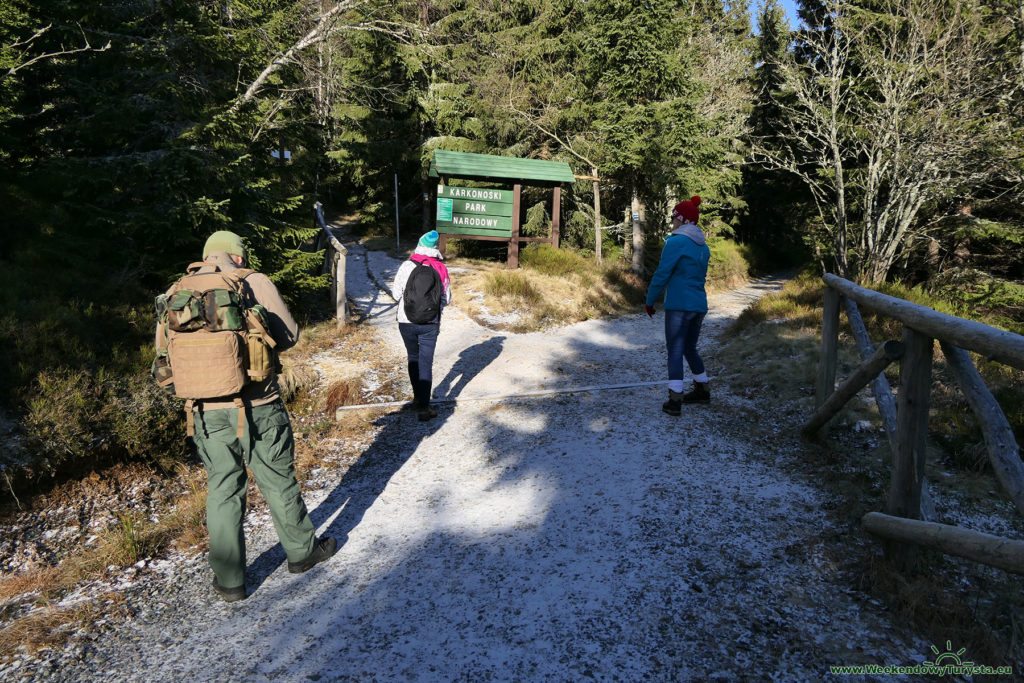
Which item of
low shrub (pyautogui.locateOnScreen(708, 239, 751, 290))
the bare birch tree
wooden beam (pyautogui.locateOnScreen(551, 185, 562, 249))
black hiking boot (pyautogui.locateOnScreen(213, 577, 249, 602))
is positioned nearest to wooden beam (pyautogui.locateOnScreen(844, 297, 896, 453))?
black hiking boot (pyautogui.locateOnScreen(213, 577, 249, 602))

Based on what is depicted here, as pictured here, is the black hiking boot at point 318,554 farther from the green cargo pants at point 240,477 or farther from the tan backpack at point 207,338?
the tan backpack at point 207,338

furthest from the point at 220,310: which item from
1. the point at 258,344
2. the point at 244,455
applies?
the point at 244,455

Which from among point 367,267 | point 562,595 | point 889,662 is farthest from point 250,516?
point 367,267

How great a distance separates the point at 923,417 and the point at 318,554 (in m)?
3.72

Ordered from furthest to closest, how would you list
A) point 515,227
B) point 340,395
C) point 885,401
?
point 515,227, point 340,395, point 885,401

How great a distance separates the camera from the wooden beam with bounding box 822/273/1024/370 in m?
2.18

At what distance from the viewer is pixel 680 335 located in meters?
5.54

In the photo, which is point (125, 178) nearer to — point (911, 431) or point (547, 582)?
point (547, 582)

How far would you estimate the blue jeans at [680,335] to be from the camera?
18.1ft

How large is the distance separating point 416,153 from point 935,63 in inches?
624

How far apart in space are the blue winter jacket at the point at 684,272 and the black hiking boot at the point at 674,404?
3.06 ft

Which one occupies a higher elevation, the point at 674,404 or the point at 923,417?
the point at 923,417

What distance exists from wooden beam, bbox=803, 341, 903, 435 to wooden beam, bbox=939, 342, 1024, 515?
0.41 meters

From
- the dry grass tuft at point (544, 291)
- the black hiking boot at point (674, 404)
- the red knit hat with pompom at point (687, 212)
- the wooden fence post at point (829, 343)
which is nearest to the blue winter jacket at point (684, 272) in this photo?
the red knit hat with pompom at point (687, 212)
